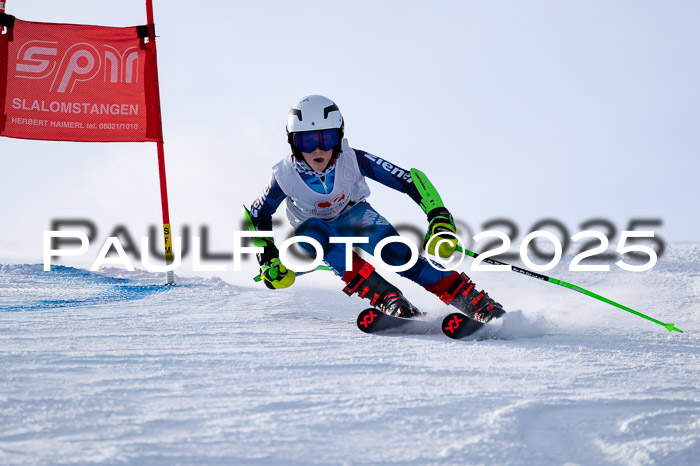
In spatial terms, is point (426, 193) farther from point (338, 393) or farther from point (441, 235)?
point (338, 393)

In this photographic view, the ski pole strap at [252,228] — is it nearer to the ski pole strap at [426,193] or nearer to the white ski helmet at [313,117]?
the white ski helmet at [313,117]

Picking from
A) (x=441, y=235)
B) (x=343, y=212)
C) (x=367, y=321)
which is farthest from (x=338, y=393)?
(x=343, y=212)

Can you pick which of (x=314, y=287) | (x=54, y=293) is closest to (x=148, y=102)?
(x=54, y=293)

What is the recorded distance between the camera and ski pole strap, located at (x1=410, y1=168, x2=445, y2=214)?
384cm

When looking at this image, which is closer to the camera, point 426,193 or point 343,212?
point 426,193

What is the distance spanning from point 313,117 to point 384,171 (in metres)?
0.59

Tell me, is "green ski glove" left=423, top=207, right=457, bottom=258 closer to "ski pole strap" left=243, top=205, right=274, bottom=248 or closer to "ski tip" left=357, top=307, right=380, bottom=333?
"ski tip" left=357, top=307, right=380, bottom=333

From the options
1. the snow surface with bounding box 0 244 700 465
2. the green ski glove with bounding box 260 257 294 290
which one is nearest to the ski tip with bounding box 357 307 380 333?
the snow surface with bounding box 0 244 700 465

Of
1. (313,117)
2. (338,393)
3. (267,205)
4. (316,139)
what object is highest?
(313,117)

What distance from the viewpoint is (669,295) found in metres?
5.43

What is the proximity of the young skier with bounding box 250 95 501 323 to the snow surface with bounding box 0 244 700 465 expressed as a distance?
0.33 m

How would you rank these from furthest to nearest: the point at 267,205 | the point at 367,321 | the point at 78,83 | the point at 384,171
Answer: the point at 78,83
the point at 267,205
the point at 384,171
the point at 367,321

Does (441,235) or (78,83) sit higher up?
(78,83)

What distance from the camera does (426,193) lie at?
388 cm
